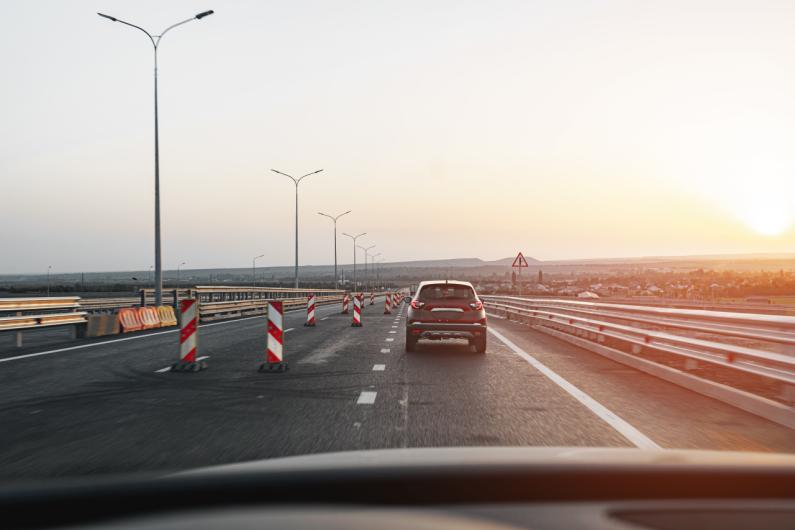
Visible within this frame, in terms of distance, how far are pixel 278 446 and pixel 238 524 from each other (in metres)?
5.10

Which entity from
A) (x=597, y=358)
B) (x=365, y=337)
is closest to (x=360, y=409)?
(x=597, y=358)

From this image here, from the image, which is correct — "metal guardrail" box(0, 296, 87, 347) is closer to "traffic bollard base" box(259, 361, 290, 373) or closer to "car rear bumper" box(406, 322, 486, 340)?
"traffic bollard base" box(259, 361, 290, 373)

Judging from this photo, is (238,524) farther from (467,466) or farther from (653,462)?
(653,462)

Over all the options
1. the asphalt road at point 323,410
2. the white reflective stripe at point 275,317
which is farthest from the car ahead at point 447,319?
the white reflective stripe at point 275,317

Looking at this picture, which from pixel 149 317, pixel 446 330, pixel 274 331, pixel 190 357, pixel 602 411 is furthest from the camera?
pixel 149 317

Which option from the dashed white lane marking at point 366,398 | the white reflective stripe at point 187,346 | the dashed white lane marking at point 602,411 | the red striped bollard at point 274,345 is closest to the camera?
the dashed white lane marking at point 602,411

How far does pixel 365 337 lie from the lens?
69.2 ft

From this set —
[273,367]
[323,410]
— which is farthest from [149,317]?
[323,410]

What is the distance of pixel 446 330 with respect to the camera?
16203 millimetres

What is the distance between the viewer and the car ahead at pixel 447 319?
16.2m

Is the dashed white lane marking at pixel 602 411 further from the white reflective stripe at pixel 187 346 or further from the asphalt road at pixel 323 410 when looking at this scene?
the white reflective stripe at pixel 187 346

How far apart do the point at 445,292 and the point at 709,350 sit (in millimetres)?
7309

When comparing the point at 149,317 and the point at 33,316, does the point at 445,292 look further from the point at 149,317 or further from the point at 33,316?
the point at 149,317

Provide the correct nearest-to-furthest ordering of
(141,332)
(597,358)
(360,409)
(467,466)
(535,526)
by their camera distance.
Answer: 1. (535,526)
2. (467,466)
3. (360,409)
4. (597,358)
5. (141,332)
